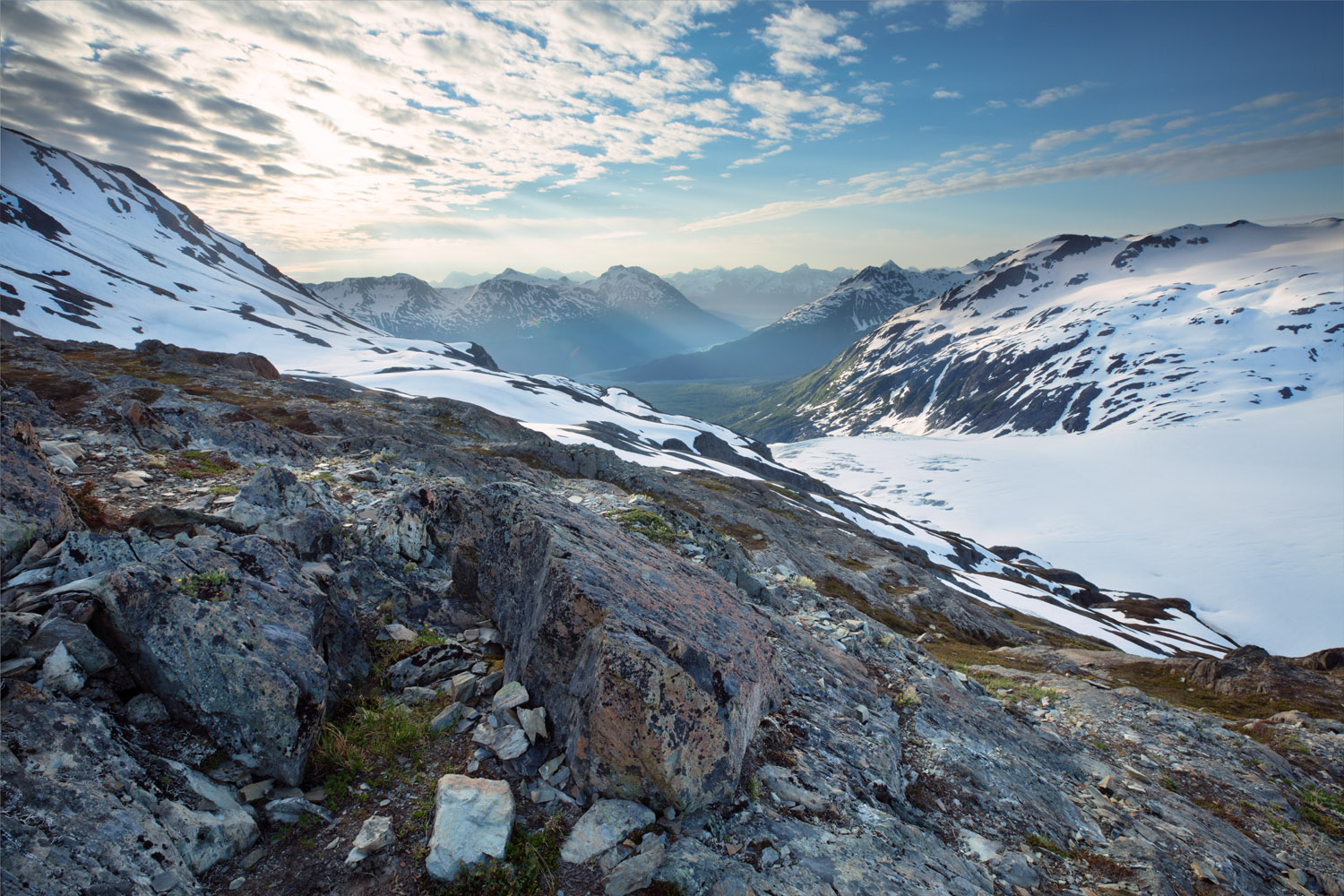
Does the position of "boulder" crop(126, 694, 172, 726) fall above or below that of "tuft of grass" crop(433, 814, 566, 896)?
above

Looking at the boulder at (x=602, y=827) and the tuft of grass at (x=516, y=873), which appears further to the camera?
the boulder at (x=602, y=827)

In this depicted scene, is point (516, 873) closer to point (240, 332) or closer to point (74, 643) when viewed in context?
point (74, 643)

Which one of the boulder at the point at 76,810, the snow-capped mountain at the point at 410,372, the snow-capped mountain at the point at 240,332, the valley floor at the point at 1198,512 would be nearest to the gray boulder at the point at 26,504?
the boulder at the point at 76,810

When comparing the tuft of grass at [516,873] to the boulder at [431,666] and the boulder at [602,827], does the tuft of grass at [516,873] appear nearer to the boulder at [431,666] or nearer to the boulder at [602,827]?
the boulder at [602,827]

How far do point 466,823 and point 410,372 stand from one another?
127 meters

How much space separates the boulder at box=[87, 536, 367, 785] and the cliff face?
30 mm

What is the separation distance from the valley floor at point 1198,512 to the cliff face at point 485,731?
130 m

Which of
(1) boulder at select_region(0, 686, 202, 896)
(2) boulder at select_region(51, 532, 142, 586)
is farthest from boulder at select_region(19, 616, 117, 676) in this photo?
(2) boulder at select_region(51, 532, 142, 586)

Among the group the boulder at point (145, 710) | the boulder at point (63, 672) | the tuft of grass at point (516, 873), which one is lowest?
the tuft of grass at point (516, 873)

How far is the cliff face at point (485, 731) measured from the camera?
5.56 meters

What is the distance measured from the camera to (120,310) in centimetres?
12769

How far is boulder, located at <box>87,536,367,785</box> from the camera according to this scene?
6270mm

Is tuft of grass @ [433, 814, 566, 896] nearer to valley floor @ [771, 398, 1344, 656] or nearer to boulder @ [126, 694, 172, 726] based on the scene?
boulder @ [126, 694, 172, 726]

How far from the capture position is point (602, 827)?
6.29 meters
